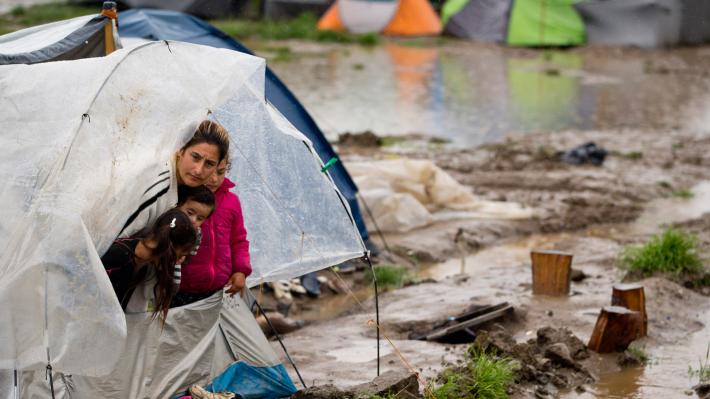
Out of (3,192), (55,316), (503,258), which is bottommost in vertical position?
(503,258)

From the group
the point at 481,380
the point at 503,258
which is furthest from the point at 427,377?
the point at 503,258

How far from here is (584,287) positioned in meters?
8.07

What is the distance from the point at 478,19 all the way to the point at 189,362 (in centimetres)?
2309

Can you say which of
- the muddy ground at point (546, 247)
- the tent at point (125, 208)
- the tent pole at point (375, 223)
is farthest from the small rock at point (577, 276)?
the tent at point (125, 208)

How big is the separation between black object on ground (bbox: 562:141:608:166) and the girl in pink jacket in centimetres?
876

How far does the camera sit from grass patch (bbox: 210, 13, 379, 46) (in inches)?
1011

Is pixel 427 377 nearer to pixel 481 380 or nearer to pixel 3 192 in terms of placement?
pixel 481 380

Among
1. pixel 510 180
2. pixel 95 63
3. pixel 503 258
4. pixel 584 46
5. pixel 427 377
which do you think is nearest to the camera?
pixel 95 63

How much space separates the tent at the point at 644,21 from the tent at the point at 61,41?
2077cm

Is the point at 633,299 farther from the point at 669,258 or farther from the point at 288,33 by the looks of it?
the point at 288,33

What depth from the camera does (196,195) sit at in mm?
4613

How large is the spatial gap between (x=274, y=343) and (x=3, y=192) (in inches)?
104

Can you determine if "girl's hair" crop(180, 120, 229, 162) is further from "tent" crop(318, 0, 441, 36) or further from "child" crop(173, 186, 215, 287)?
"tent" crop(318, 0, 441, 36)

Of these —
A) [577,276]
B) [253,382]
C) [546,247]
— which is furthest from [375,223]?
[253,382]
